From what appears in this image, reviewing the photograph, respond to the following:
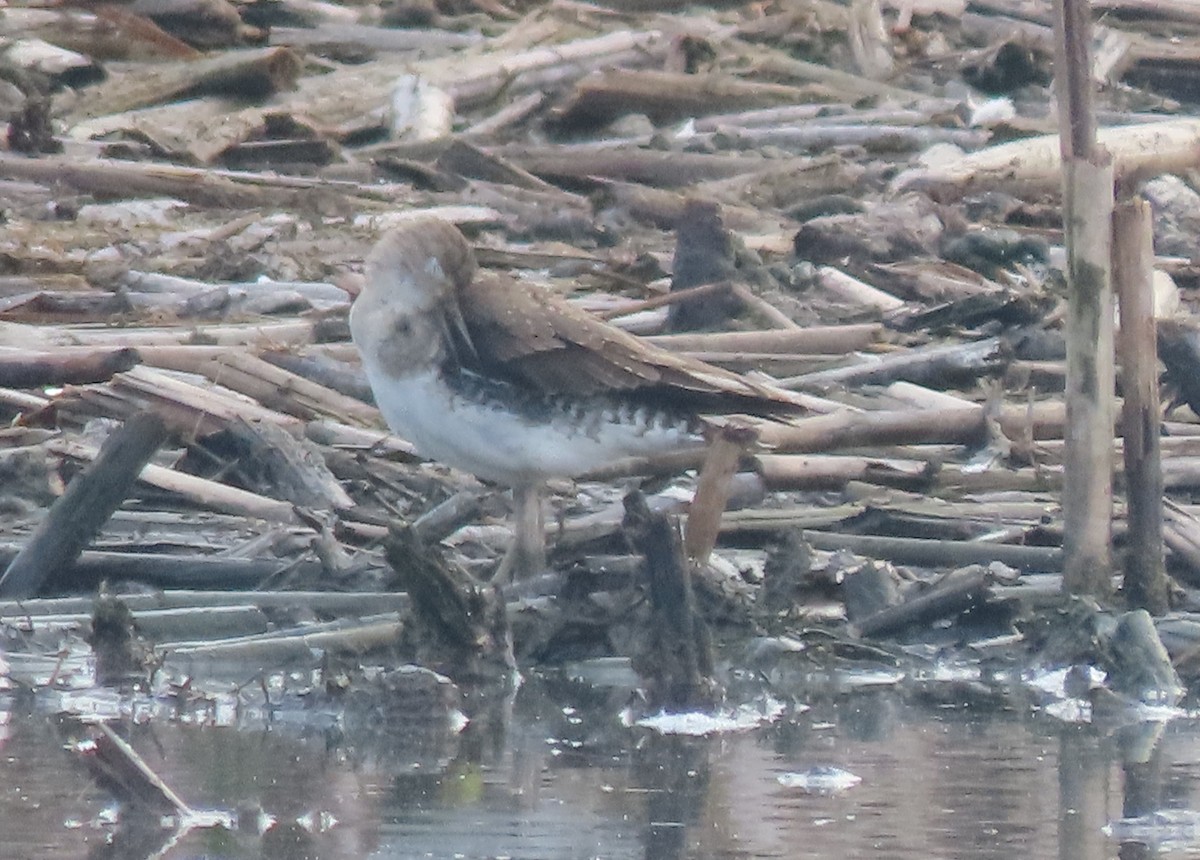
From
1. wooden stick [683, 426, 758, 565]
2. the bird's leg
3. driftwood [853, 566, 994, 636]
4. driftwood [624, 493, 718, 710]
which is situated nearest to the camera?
driftwood [624, 493, 718, 710]

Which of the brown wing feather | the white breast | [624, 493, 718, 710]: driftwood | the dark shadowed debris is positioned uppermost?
the dark shadowed debris

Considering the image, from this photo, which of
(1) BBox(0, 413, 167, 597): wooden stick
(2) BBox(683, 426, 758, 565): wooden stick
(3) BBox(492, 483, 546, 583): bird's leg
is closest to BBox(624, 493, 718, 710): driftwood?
(2) BBox(683, 426, 758, 565): wooden stick

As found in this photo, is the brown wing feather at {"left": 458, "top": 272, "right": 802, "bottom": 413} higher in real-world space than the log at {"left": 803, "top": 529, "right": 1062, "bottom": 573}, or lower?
higher

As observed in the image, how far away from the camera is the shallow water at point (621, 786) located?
5219 millimetres

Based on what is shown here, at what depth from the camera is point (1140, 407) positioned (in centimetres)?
720

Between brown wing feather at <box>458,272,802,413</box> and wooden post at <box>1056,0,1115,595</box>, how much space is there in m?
0.98

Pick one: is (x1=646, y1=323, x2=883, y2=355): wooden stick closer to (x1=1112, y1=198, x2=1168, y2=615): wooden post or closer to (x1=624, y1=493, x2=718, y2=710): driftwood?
(x1=1112, y1=198, x2=1168, y2=615): wooden post

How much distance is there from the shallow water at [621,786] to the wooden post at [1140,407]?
0.70 m

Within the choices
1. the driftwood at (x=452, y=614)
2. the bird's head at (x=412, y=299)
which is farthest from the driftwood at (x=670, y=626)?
the bird's head at (x=412, y=299)

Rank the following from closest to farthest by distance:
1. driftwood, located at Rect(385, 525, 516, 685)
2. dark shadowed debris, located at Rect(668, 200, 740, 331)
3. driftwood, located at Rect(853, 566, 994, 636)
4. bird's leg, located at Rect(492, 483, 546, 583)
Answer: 1. driftwood, located at Rect(385, 525, 516, 685)
2. driftwood, located at Rect(853, 566, 994, 636)
3. bird's leg, located at Rect(492, 483, 546, 583)
4. dark shadowed debris, located at Rect(668, 200, 740, 331)

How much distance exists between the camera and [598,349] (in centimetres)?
762

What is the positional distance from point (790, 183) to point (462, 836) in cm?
851

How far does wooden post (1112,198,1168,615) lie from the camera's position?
23.3ft

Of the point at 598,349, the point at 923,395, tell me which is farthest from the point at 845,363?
the point at 598,349
